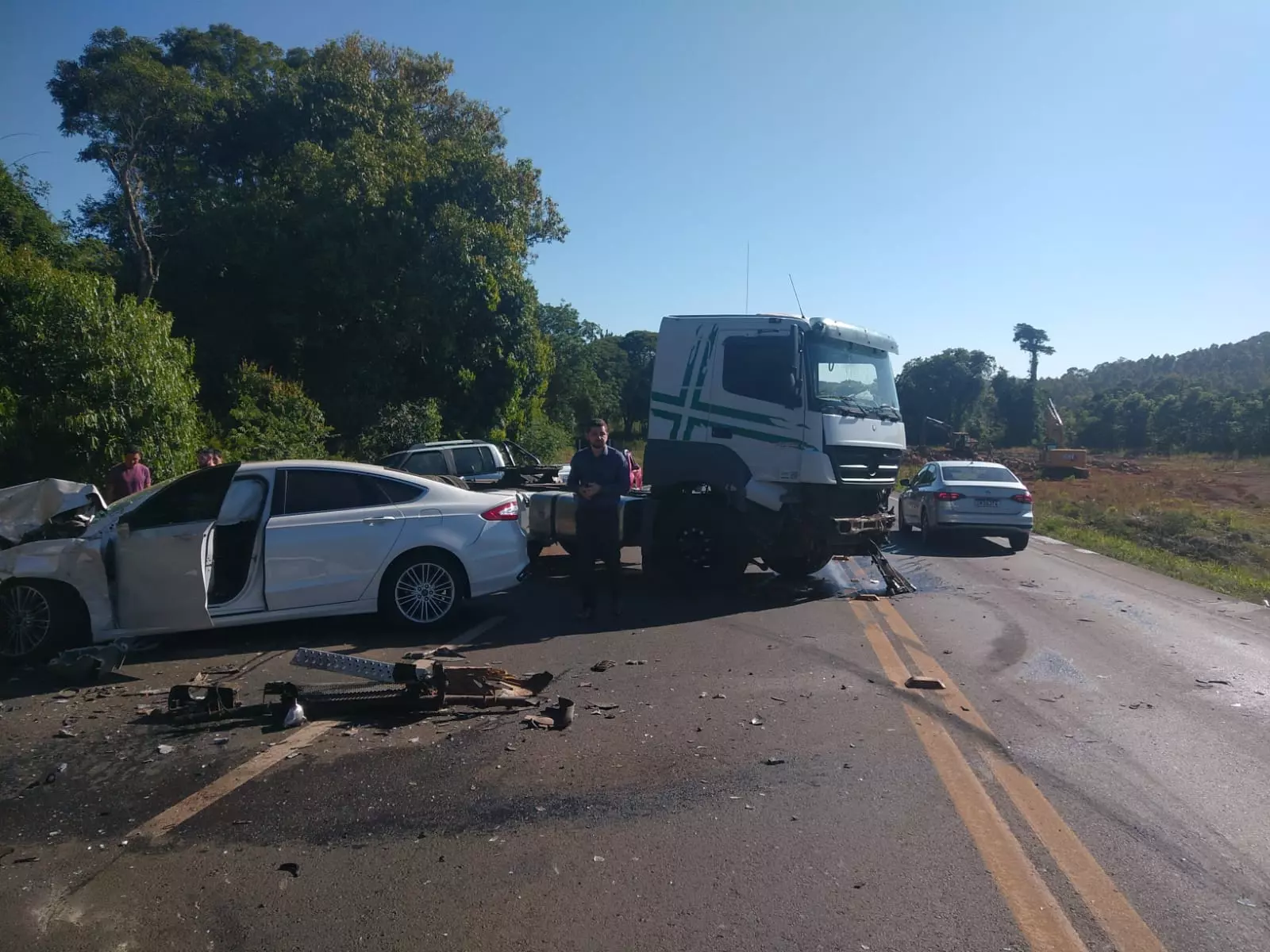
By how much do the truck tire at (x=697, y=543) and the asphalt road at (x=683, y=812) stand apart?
291 cm

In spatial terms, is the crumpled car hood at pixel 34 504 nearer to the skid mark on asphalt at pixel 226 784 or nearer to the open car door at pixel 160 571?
the open car door at pixel 160 571

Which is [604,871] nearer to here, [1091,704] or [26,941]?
[26,941]

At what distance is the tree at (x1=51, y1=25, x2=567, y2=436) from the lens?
23.6 metres

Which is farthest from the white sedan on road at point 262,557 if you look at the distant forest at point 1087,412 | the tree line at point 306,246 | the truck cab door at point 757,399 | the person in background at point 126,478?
the distant forest at point 1087,412

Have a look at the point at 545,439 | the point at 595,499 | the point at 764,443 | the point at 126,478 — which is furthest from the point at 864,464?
the point at 545,439

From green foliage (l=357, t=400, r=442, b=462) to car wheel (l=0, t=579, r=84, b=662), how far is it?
15975 mm

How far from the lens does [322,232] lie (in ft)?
75.8

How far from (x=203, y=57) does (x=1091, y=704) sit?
36220 mm

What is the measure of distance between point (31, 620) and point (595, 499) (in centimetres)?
483

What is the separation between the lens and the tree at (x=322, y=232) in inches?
928

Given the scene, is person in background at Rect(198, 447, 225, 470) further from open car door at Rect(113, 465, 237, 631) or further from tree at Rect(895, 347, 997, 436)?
tree at Rect(895, 347, 997, 436)

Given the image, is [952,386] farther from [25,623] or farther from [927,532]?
[25,623]

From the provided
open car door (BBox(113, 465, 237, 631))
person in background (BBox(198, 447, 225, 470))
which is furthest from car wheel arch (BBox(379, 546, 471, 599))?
person in background (BBox(198, 447, 225, 470))

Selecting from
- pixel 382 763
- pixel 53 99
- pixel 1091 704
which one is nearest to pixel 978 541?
pixel 1091 704
